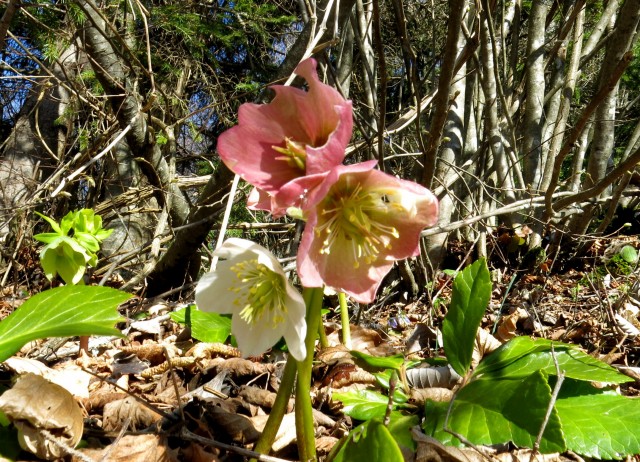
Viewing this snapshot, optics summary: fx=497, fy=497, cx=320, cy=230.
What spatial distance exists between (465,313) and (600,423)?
35 cm

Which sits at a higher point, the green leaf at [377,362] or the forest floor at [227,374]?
the green leaf at [377,362]

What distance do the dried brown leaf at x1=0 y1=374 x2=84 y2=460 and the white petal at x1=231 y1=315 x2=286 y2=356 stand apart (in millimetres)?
363

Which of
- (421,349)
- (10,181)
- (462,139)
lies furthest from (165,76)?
(421,349)

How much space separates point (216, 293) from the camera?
39.3 inches

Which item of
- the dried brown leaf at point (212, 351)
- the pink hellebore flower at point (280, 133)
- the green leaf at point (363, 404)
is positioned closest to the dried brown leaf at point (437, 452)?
the green leaf at point (363, 404)

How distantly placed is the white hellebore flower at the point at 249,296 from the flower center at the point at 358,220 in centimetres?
13

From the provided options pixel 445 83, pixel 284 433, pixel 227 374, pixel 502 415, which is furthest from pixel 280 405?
pixel 445 83

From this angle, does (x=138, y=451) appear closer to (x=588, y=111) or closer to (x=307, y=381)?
(x=307, y=381)

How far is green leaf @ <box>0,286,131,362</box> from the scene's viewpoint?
36.1 inches

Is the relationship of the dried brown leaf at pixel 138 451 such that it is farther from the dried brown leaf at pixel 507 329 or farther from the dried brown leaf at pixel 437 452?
the dried brown leaf at pixel 507 329

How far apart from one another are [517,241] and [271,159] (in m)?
2.69

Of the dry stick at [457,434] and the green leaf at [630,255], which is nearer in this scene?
the dry stick at [457,434]

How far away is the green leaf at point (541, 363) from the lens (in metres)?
1.02

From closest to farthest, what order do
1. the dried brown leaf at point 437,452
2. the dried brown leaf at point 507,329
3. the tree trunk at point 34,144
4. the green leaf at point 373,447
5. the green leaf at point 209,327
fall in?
the green leaf at point 373,447 < the dried brown leaf at point 437,452 < the green leaf at point 209,327 < the dried brown leaf at point 507,329 < the tree trunk at point 34,144
